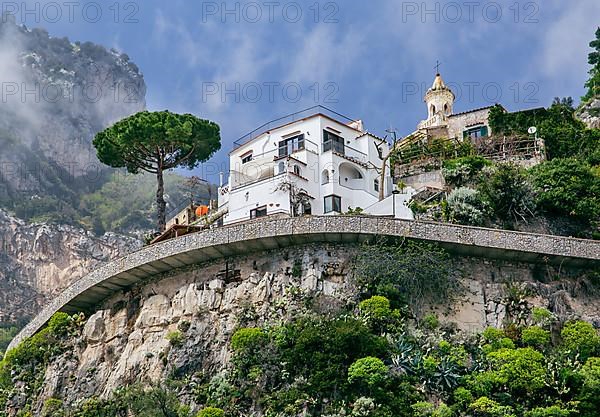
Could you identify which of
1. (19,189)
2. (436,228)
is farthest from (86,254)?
(436,228)

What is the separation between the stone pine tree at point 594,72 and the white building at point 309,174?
15872mm

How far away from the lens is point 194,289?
3825 cm

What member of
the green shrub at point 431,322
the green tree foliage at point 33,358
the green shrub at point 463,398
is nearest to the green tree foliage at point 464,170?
the green shrub at point 431,322

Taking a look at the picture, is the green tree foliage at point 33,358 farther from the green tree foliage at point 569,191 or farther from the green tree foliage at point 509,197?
the green tree foliage at point 569,191

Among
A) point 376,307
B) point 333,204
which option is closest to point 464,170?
point 333,204

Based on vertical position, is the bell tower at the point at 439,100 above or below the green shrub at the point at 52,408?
above

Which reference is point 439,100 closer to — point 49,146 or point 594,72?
point 594,72

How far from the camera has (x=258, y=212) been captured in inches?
1777

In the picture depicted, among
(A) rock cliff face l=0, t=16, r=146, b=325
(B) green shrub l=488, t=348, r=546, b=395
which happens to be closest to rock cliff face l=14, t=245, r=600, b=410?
(B) green shrub l=488, t=348, r=546, b=395

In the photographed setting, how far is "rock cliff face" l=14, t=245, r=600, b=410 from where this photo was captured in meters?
35.9

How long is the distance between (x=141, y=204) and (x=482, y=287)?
61423mm

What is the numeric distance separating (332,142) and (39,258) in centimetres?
3955

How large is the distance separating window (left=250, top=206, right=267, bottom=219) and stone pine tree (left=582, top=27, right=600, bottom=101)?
23715 mm

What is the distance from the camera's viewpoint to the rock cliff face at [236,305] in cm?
3588
